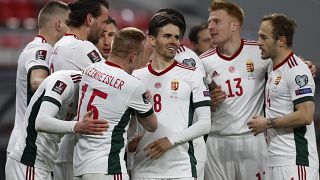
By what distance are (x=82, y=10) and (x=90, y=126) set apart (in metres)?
1.38

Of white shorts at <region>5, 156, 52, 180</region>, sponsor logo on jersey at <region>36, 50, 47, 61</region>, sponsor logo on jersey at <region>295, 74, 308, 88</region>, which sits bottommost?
white shorts at <region>5, 156, 52, 180</region>

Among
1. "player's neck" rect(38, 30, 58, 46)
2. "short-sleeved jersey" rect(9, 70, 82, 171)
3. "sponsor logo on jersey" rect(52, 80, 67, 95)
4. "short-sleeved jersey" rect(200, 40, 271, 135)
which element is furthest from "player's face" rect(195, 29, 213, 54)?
"sponsor logo on jersey" rect(52, 80, 67, 95)

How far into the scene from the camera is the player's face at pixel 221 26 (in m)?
8.04

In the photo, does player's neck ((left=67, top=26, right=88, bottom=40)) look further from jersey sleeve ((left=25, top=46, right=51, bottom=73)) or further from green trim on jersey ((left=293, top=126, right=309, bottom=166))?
green trim on jersey ((left=293, top=126, right=309, bottom=166))

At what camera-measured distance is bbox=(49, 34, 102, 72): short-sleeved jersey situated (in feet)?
23.9

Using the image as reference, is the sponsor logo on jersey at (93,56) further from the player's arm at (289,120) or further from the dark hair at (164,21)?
the player's arm at (289,120)

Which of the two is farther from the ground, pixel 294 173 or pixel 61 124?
pixel 61 124

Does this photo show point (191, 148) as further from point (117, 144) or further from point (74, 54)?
point (74, 54)

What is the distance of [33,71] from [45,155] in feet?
2.69

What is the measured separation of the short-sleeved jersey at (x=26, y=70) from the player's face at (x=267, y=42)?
6.33ft

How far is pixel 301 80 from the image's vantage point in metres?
7.35

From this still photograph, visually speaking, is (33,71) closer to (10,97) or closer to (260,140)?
(260,140)

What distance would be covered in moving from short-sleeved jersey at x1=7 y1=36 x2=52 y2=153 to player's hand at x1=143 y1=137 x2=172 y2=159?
1286mm

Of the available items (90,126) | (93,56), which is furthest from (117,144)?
(93,56)
